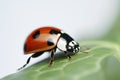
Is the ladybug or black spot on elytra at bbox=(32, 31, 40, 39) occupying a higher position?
black spot on elytra at bbox=(32, 31, 40, 39)

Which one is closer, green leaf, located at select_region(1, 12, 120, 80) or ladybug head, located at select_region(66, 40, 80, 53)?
green leaf, located at select_region(1, 12, 120, 80)

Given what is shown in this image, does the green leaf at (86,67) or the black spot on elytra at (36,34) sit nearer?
the green leaf at (86,67)

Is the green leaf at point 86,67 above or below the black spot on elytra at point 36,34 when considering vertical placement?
below

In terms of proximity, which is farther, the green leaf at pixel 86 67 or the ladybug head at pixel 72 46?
the ladybug head at pixel 72 46

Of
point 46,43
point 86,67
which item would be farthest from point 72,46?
point 86,67
